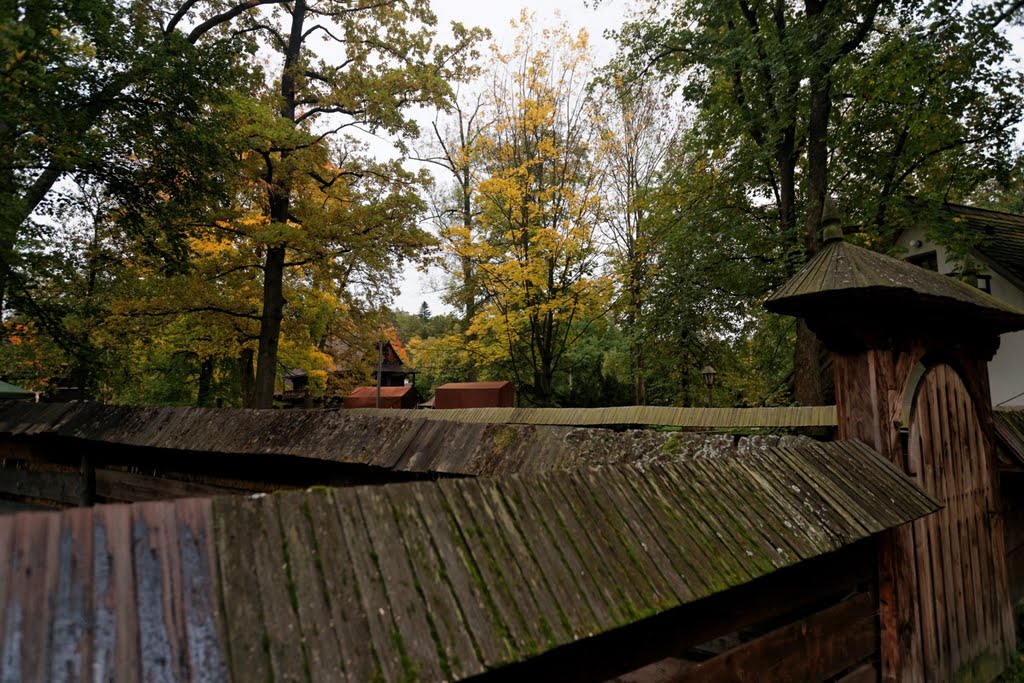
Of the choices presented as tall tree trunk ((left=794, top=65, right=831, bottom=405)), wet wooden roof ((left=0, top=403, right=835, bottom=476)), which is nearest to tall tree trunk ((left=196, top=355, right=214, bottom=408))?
wet wooden roof ((left=0, top=403, right=835, bottom=476))

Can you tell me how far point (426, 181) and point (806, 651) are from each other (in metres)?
13.7

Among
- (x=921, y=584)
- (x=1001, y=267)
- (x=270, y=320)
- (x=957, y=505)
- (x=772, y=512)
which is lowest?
(x=921, y=584)

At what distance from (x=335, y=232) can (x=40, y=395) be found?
39.1 feet

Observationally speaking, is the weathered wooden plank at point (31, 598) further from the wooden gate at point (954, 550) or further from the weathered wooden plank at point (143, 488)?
the weathered wooden plank at point (143, 488)

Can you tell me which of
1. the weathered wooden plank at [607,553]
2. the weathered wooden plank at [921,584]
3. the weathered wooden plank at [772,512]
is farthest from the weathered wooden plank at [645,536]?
the weathered wooden plank at [921,584]

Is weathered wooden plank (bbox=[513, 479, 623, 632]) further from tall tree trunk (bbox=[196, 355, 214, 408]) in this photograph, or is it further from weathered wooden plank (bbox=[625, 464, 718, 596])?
tall tree trunk (bbox=[196, 355, 214, 408])

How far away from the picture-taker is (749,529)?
2855 mm

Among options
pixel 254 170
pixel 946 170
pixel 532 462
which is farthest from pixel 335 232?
pixel 946 170

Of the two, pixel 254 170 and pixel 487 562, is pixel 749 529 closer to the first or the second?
pixel 487 562

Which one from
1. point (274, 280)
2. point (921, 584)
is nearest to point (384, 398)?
point (274, 280)

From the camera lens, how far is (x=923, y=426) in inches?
208

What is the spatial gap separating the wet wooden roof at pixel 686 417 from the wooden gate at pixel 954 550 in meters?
1.53

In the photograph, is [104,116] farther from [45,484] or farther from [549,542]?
[549,542]

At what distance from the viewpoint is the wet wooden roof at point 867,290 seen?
15.0 feet
